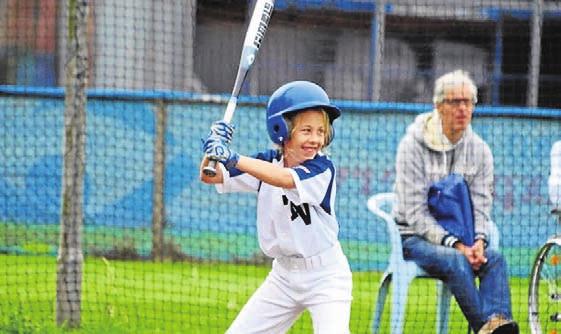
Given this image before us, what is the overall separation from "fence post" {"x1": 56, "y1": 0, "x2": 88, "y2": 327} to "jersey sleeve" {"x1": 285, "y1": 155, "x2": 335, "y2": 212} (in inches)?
89.9

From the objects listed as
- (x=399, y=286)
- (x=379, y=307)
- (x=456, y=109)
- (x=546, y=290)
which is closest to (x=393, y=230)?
(x=399, y=286)

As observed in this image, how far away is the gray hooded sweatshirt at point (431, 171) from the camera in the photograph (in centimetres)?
766

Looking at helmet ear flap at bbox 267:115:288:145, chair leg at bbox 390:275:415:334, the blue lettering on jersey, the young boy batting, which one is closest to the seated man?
chair leg at bbox 390:275:415:334

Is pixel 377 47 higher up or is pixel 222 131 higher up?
pixel 377 47

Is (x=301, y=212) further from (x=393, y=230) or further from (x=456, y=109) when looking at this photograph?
(x=456, y=109)

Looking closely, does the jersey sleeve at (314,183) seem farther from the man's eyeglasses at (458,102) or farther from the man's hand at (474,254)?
the man's eyeglasses at (458,102)

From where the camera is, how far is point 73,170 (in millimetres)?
7715

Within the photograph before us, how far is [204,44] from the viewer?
1117cm

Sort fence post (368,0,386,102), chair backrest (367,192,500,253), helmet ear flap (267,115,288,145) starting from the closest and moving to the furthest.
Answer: helmet ear flap (267,115,288,145)
chair backrest (367,192,500,253)
fence post (368,0,386,102)

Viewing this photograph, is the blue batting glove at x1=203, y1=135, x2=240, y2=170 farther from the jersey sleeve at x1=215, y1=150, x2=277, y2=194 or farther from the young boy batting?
the jersey sleeve at x1=215, y1=150, x2=277, y2=194

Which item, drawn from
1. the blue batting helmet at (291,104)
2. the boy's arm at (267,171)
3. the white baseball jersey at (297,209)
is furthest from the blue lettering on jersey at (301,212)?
the blue batting helmet at (291,104)

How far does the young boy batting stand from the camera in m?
5.73

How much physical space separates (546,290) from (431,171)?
3.88 feet

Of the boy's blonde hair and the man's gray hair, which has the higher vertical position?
the man's gray hair
